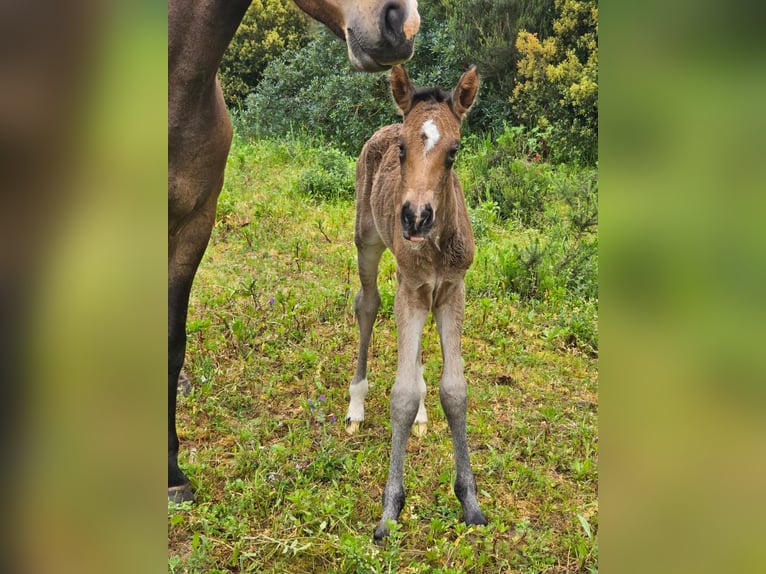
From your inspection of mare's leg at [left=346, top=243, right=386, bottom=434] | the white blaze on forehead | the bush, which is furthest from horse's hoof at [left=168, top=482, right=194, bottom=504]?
the bush

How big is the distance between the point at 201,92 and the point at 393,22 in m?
0.94

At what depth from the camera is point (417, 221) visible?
2.90 metres

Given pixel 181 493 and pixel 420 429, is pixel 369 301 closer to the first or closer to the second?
pixel 420 429

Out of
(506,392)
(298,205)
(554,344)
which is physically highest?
(298,205)

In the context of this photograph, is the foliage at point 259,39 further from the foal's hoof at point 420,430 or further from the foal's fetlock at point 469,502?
the foal's fetlock at point 469,502

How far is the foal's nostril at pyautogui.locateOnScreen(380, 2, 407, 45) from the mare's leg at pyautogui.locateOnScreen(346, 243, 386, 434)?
2.32 metres

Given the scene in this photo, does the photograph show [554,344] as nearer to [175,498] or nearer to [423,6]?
[175,498]

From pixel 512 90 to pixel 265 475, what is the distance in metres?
7.47

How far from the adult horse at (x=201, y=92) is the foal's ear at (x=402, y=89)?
71cm

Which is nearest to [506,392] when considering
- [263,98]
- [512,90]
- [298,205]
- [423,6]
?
[298,205]
